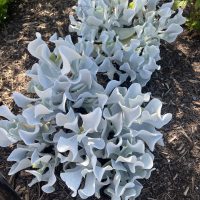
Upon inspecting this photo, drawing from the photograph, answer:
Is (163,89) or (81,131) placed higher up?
(81,131)

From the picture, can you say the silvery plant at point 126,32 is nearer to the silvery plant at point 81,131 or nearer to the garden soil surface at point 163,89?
the garden soil surface at point 163,89

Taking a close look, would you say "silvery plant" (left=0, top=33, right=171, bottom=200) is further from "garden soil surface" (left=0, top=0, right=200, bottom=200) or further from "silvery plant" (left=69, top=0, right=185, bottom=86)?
"silvery plant" (left=69, top=0, right=185, bottom=86)

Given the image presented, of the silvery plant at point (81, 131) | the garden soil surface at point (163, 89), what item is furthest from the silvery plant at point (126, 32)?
the silvery plant at point (81, 131)

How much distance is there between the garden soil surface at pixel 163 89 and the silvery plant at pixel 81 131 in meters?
0.21

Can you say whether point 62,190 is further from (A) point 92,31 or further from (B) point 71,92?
(A) point 92,31

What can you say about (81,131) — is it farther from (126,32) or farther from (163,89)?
(126,32)

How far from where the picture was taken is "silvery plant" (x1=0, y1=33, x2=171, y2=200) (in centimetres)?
263

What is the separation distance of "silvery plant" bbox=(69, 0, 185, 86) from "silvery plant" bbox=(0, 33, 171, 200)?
357 millimetres

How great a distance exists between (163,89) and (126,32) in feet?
1.74

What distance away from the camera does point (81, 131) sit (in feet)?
8.88

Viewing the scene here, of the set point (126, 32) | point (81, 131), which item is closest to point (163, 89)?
point (126, 32)

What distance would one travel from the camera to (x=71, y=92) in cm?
289

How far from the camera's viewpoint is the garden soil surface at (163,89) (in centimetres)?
292

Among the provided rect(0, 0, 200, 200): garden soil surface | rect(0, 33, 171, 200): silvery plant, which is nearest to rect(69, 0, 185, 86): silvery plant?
rect(0, 0, 200, 200): garden soil surface
